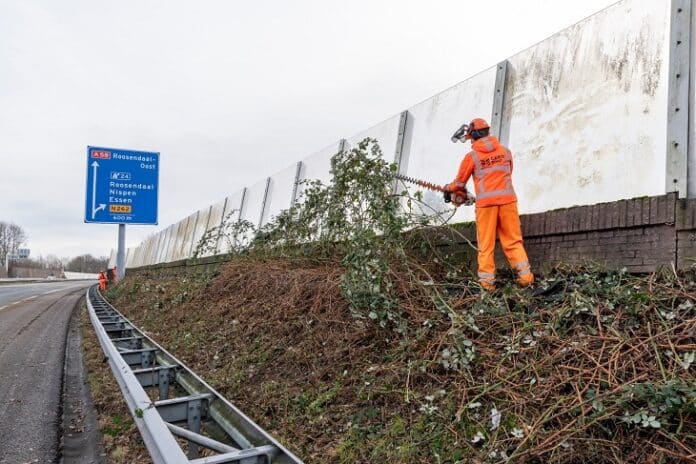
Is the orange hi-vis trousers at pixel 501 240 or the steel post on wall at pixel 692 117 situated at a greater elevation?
the steel post on wall at pixel 692 117

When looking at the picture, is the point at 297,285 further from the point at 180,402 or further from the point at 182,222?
the point at 182,222

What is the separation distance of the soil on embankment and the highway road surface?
146 cm

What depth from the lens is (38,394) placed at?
549cm

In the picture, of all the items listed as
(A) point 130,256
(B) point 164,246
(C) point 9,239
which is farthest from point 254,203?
(C) point 9,239

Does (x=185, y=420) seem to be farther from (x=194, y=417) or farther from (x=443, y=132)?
(x=443, y=132)

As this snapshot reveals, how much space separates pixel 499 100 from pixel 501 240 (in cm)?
220

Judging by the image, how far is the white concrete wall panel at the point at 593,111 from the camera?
14.0 ft

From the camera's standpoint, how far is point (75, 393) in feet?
18.4

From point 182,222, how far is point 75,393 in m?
18.2

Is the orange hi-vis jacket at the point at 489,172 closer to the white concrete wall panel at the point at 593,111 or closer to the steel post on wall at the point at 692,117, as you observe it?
the white concrete wall panel at the point at 593,111

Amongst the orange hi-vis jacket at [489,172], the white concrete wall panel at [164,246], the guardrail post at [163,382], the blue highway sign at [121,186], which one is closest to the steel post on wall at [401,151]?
the orange hi-vis jacket at [489,172]

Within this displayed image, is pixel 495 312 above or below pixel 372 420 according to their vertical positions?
above

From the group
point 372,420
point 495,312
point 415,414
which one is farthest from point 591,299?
point 372,420

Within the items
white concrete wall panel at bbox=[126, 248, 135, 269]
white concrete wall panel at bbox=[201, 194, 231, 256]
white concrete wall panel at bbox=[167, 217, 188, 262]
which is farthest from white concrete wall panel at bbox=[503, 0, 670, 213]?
white concrete wall panel at bbox=[126, 248, 135, 269]
